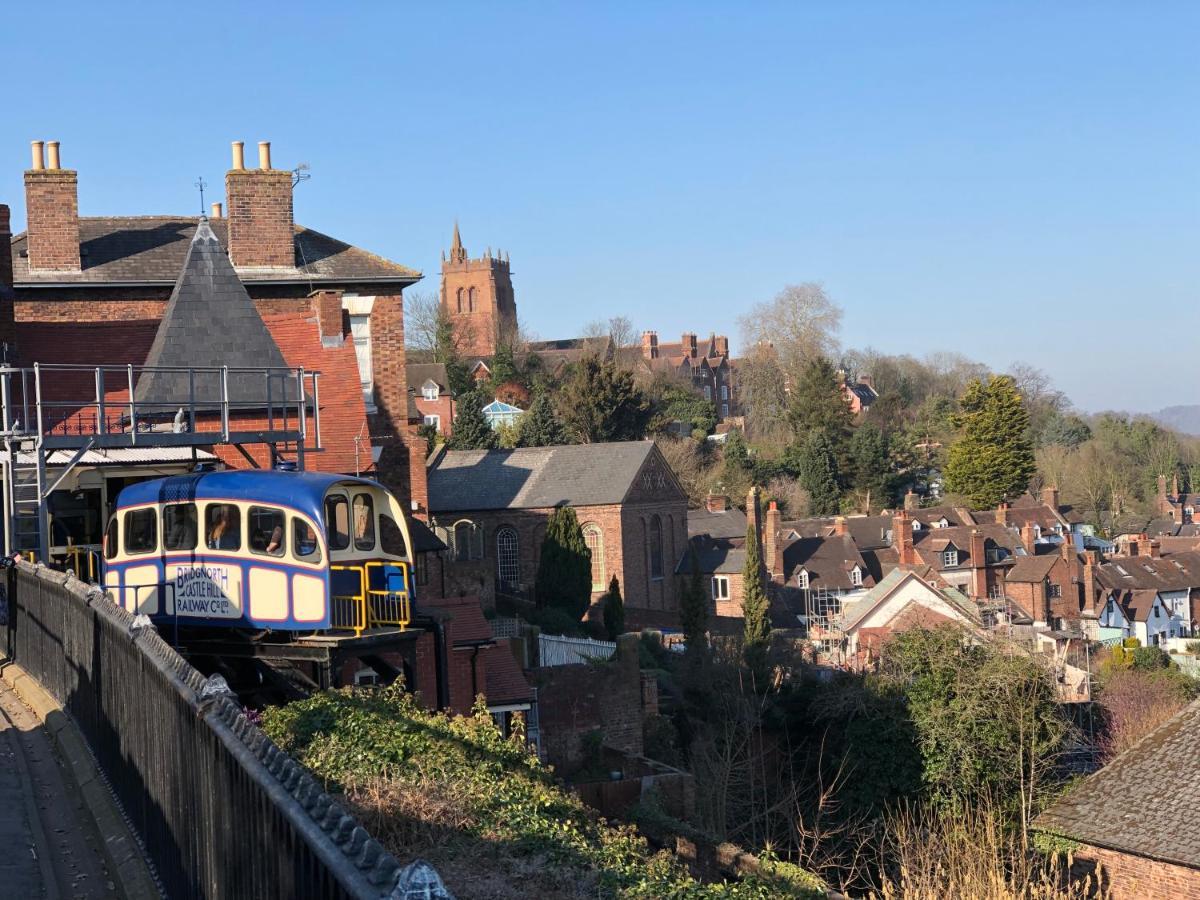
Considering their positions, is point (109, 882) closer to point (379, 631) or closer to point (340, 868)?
point (340, 868)

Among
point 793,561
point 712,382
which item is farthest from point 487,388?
point 712,382

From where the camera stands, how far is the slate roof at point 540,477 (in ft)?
194

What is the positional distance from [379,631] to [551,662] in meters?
20.4

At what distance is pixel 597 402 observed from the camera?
75188mm

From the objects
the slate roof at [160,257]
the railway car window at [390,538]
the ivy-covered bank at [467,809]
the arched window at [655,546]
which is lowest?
the arched window at [655,546]

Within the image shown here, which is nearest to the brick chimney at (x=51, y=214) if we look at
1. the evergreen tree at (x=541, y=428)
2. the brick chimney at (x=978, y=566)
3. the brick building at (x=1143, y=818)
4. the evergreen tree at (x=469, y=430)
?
the brick building at (x=1143, y=818)

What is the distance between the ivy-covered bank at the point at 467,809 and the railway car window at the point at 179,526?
582 cm

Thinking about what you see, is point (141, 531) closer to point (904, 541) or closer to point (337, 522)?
point (337, 522)

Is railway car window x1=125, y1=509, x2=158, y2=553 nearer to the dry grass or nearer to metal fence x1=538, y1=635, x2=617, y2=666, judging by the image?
the dry grass

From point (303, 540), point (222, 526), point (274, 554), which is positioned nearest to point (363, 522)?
point (303, 540)

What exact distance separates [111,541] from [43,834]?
977 centimetres

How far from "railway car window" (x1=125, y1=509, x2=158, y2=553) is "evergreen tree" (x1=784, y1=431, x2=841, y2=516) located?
232 ft

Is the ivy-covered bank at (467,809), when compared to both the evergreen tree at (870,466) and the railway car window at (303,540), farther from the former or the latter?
the evergreen tree at (870,466)

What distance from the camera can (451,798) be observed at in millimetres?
8305
